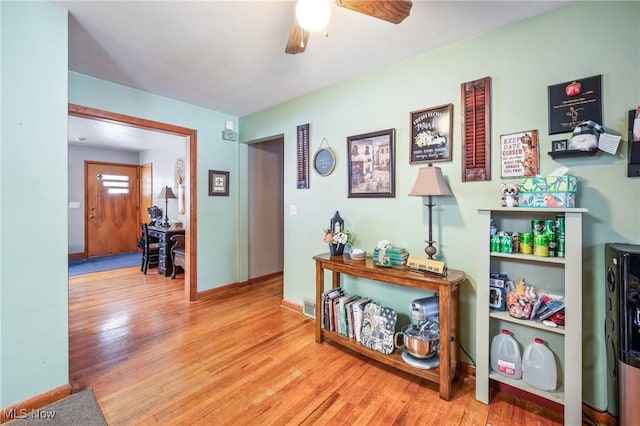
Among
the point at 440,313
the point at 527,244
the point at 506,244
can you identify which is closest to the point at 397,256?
the point at 440,313

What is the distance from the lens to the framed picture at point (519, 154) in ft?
5.69

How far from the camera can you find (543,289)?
68.1 inches

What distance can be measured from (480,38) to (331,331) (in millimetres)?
2535

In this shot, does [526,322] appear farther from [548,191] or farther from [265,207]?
[265,207]

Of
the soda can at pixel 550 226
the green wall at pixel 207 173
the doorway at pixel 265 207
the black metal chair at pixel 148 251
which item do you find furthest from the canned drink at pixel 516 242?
the black metal chair at pixel 148 251

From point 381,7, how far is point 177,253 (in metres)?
4.34

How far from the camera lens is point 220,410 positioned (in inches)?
65.3

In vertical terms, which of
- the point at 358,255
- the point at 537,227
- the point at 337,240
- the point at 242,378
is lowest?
the point at 242,378

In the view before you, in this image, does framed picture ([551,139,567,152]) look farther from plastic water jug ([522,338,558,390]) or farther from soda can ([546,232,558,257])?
plastic water jug ([522,338,558,390])

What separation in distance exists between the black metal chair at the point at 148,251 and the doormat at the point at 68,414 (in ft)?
11.2

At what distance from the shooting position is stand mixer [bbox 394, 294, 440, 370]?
6.15 ft

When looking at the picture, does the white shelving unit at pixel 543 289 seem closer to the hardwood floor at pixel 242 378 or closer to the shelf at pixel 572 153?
the hardwood floor at pixel 242 378

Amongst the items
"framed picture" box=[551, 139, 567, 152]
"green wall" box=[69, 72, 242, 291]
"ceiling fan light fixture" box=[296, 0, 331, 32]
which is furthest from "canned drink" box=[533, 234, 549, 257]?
"green wall" box=[69, 72, 242, 291]

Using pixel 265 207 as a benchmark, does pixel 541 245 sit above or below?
below
